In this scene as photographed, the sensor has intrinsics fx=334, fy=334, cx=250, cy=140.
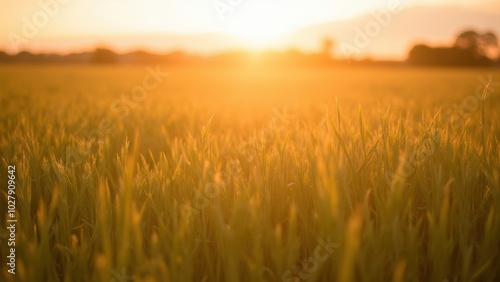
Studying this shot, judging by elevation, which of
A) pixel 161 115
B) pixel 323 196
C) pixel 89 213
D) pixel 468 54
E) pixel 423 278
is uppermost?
pixel 468 54

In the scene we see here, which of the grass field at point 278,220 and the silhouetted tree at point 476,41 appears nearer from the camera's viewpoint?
the grass field at point 278,220

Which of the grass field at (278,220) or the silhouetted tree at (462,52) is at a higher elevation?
the silhouetted tree at (462,52)

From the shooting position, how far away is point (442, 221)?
0.84 meters

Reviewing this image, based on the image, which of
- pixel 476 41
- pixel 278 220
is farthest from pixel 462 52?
pixel 278 220

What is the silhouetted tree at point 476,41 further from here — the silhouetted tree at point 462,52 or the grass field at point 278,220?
the grass field at point 278,220

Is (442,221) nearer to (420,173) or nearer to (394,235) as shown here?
(394,235)

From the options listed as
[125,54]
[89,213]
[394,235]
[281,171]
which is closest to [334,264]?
[394,235]

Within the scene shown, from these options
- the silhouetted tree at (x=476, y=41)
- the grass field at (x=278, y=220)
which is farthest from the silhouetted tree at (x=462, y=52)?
the grass field at (x=278, y=220)

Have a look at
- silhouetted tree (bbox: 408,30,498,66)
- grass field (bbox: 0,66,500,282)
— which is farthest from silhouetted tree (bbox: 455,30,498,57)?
grass field (bbox: 0,66,500,282)

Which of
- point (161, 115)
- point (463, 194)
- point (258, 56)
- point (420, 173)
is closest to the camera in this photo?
point (463, 194)

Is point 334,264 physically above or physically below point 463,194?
below

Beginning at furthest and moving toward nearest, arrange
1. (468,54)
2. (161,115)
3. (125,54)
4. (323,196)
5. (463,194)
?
(125,54), (468,54), (161,115), (463,194), (323,196)

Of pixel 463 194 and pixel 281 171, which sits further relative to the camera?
pixel 281 171

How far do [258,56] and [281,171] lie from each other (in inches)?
1830
